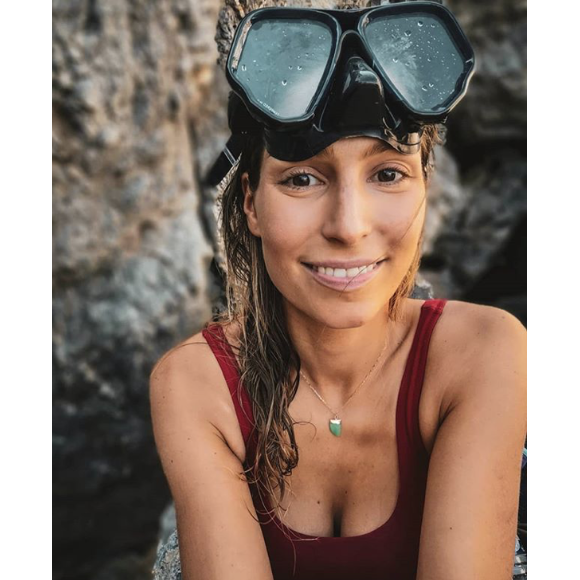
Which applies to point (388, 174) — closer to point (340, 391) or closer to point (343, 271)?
point (343, 271)

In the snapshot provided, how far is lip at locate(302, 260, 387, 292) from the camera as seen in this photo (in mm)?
1815

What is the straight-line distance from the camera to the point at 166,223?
Answer: 493 centimetres

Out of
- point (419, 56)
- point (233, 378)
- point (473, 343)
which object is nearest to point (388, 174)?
point (419, 56)

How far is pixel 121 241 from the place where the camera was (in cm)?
480

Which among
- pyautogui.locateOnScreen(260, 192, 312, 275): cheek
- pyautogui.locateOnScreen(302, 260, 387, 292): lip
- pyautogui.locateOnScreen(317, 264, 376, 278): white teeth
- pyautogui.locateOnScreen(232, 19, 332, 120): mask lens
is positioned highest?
pyautogui.locateOnScreen(232, 19, 332, 120): mask lens

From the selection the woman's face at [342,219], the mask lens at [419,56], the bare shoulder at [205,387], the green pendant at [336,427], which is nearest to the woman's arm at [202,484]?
the bare shoulder at [205,387]

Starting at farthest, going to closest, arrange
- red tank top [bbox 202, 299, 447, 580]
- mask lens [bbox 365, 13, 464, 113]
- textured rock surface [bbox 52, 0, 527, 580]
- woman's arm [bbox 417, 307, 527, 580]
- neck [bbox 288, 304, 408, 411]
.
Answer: textured rock surface [bbox 52, 0, 527, 580] < neck [bbox 288, 304, 408, 411] < red tank top [bbox 202, 299, 447, 580] < mask lens [bbox 365, 13, 464, 113] < woman's arm [bbox 417, 307, 527, 580]

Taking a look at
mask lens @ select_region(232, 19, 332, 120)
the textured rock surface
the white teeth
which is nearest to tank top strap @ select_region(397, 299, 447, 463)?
the white teeth

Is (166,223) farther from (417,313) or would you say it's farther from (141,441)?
(417,313)

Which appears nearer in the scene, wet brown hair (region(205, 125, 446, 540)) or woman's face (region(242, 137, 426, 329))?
woman's face (region(242, 137, 426, 329))

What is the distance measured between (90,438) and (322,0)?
10.6 ft

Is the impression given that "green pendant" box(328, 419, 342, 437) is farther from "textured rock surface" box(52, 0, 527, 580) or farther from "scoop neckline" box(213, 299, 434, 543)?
"textured rock surface" box(52, 0, 527, 580)

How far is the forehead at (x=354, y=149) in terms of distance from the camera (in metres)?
1.74
